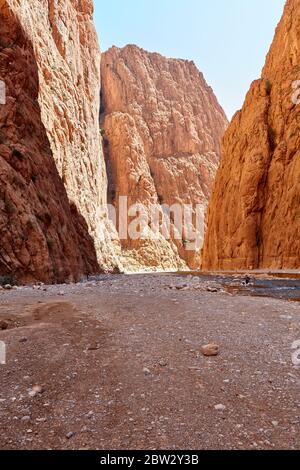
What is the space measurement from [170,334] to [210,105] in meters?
117

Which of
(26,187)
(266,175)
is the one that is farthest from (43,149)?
(266,175)

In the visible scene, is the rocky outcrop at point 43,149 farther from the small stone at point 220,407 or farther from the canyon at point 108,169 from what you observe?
the small stone at point 220,407

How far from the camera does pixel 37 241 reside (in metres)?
17.2

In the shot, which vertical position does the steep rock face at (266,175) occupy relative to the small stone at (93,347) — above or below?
above

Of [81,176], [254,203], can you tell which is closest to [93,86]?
[81,176]

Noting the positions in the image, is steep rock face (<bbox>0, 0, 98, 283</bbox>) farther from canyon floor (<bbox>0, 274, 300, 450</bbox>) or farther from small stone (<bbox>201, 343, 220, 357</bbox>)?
small stone (<bbox>201, 343, 220, 357</bbox>)

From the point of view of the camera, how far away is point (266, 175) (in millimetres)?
38531

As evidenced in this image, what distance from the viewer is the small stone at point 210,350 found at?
15.7ft

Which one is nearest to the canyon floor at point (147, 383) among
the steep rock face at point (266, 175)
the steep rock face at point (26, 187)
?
the steep rock face at point (26, 187)

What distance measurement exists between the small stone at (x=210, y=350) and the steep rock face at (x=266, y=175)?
28937 mm

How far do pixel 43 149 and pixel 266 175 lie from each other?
85.2 feet

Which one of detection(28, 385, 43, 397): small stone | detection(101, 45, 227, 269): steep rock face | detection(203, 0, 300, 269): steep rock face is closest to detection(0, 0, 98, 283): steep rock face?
detection(28, 385, 43, 397): small stone

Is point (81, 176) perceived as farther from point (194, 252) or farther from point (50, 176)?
point (194, 252)

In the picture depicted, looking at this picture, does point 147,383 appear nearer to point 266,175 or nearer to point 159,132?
point 266,175
